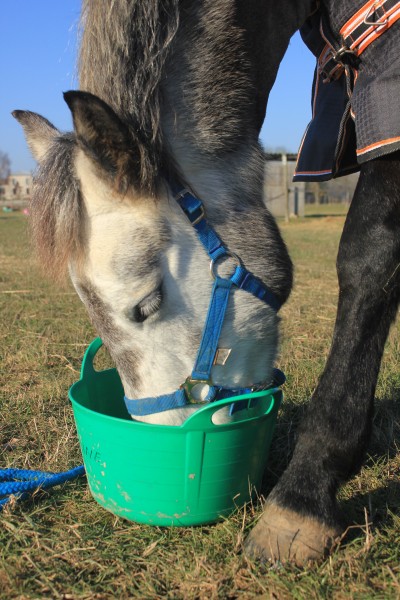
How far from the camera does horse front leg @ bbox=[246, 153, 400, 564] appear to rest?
1.83 metres

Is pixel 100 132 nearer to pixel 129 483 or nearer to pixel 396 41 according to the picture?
pixel 396 41

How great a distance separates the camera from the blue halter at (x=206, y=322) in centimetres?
199

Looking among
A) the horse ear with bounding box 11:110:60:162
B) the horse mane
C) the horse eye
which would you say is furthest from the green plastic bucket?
the horse ear with bounding box 11:110:60:162

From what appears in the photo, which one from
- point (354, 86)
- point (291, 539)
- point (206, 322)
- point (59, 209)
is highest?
point (354, 86)

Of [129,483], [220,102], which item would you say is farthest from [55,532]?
[220,102]

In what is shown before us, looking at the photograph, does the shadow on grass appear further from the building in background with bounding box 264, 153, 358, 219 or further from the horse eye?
the building in background with bounding box 264, 153, 358, 219

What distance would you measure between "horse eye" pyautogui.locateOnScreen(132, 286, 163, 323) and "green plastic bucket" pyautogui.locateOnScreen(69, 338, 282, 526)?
0.34 metres

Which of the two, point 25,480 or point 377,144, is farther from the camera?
point 25,480

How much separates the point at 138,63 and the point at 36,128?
0.64 metres

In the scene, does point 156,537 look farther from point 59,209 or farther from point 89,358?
point 59,209

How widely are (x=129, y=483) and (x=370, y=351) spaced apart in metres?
0.92

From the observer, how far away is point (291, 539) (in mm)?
1766

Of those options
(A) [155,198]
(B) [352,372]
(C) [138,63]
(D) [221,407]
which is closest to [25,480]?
(D) [221,407]

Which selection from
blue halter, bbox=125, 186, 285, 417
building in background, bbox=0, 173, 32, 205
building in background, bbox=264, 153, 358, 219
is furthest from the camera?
building in background, bbox=0, 173, 32, 205
